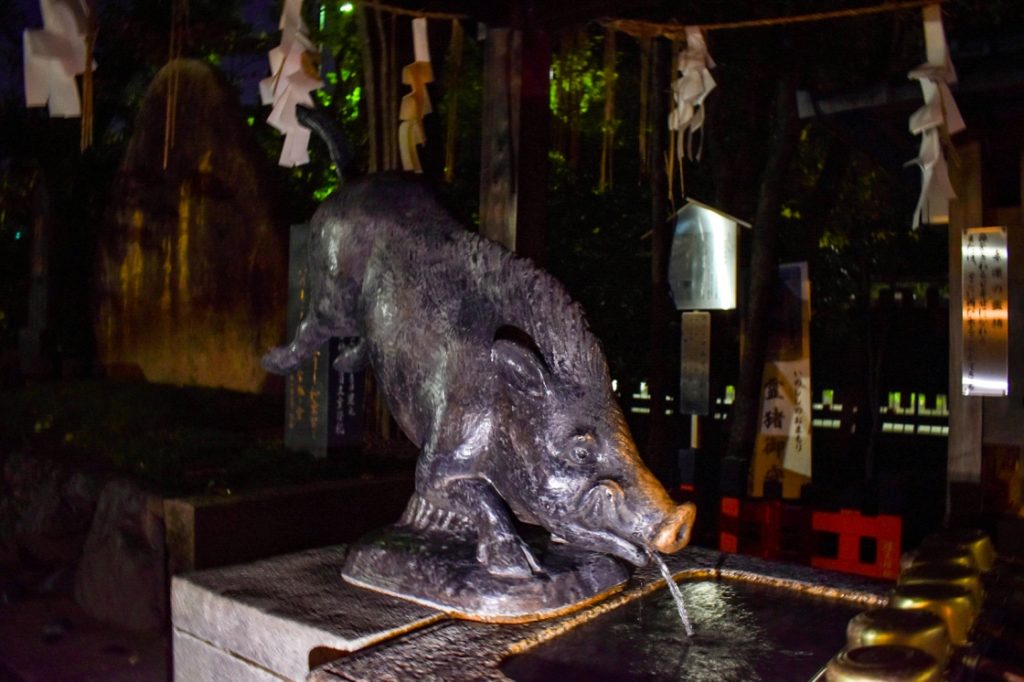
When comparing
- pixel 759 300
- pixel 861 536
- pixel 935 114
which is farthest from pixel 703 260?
pixel 935 114

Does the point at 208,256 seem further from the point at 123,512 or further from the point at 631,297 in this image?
the point at 631,297

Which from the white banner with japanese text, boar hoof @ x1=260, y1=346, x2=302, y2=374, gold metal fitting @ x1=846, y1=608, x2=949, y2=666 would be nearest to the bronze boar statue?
boar hoof @ x1=260, y1=346, x2=302, y2=374

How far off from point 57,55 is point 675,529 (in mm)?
2721

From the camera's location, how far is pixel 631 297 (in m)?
10.5

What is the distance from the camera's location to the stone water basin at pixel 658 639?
2227 mm

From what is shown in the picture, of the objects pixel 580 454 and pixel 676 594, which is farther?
pixel 676 594

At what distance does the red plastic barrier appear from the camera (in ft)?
17.3

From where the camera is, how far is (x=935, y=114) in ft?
12.7

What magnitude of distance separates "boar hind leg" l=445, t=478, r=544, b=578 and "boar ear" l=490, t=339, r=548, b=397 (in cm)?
38

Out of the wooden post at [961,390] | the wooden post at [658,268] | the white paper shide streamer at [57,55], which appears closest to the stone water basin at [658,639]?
the white paper shide streamer at [57,55]

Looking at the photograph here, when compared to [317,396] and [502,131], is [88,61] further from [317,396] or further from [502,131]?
[317,396]

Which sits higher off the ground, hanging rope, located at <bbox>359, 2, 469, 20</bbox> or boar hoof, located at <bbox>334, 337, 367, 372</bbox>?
hanging rope, located at <bbox>359, 2, 469, 20</bbox>

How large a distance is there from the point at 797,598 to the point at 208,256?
7.29 m

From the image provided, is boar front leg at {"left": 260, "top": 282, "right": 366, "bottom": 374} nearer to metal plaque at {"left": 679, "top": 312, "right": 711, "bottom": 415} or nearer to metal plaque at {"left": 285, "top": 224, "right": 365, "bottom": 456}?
metal plaque at {"left": 285, "top": 224, "right": 365, "bottom": 456}
